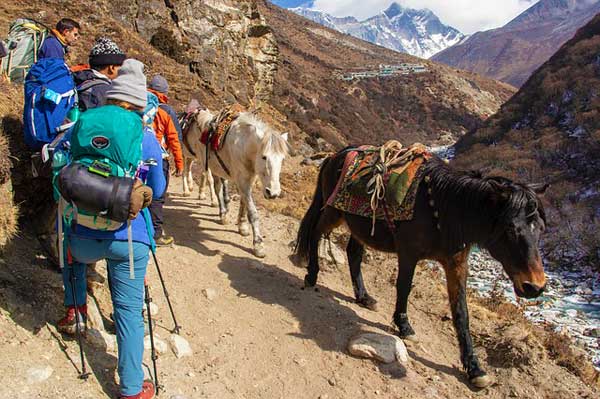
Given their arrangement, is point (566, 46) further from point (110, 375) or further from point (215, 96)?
point (110, 375)

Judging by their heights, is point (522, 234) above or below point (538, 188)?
below

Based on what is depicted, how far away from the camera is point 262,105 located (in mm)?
28375

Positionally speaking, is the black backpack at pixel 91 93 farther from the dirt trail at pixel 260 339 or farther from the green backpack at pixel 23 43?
the dirt trail at pixel 260 339

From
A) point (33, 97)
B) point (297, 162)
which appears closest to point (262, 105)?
point (297, 162)

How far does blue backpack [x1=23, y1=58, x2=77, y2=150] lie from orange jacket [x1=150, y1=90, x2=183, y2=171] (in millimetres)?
1941

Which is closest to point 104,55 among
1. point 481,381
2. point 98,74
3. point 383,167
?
point 98,74

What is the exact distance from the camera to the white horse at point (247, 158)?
593 centimetres

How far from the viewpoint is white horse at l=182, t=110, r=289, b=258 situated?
233 inches

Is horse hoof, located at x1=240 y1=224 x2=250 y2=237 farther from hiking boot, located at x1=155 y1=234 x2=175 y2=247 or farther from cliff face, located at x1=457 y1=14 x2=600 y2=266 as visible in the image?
cliff face, located at x1=457 y1=14 x2=600 y2=266

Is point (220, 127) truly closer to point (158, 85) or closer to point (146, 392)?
point (158, 85)

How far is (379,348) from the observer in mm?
4270

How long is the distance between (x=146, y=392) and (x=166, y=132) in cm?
373

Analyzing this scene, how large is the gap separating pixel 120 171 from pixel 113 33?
17.8m

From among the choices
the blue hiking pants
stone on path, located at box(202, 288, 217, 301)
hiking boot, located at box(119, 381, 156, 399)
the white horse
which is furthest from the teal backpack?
the white horse
